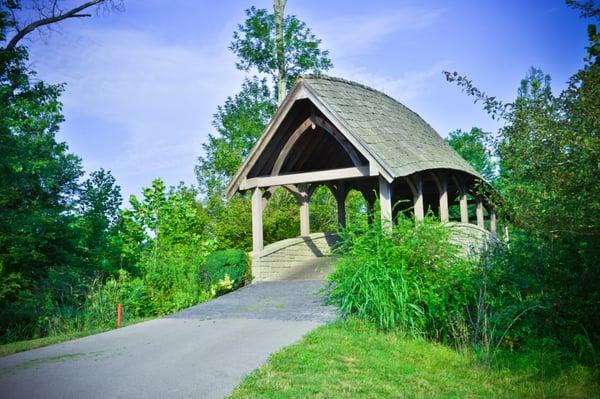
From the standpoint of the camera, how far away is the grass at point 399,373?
5.69 metres

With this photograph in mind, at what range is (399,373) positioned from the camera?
20.6ft

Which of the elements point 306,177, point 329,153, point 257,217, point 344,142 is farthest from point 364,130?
point 329,153

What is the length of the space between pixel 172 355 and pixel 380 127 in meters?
8.80

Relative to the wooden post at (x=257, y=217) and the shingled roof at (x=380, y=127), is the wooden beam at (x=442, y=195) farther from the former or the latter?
the wooden post at (x=257, y=217)

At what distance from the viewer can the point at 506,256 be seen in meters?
8.25

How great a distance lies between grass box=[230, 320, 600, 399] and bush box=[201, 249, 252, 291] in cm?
566

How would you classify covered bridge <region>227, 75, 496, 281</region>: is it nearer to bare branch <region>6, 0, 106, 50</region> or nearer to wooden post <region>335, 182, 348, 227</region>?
wooden post <region>335, 182, 348, 227</region>

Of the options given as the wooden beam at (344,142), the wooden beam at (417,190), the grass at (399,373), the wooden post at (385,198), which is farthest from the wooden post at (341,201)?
the grass at (399,373)

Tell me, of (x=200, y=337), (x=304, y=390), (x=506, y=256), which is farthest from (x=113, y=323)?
(x=506, y=256)

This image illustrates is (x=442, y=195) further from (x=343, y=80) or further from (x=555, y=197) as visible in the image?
(x=555, y=197)

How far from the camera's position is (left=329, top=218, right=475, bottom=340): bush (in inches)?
319

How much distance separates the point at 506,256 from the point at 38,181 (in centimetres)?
1656

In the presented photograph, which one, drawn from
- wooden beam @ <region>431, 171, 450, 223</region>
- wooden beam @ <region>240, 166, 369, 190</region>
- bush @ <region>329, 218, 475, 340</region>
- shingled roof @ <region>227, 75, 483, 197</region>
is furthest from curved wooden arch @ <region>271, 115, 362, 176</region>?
wooden beam @ <region>431, 171, 450, 223</region>

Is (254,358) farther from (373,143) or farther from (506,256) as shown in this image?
(373,143)
